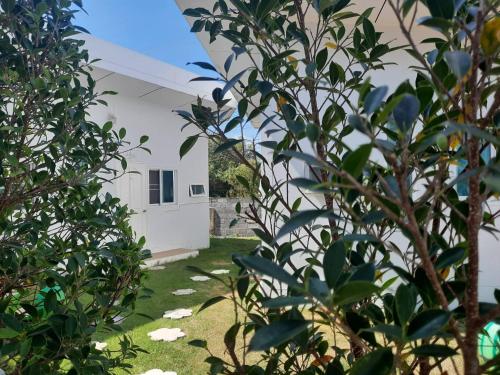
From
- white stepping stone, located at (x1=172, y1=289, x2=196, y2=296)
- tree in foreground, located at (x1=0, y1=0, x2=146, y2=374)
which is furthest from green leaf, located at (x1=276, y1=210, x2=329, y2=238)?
white stepping stone, located at (x1=172, y1=289, x2=196, y2=296)

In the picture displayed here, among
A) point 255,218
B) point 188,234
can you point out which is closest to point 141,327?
point 255,218

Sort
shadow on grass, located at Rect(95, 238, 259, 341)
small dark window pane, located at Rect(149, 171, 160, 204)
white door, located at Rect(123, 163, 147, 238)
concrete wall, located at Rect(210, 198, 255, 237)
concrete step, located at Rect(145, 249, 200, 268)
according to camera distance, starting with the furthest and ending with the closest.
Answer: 1. concrete wall, located at Rect(210, 198, 255, 237)
2. small dark window pane, located at Rect(149, 171, 160, 204)
3. white door, located at Rect(123, 163, 147, 238)
4. concrete step, located at Rect(145, 249, 200, 268)
5. shadow on grass, located at Rect(95, 238, 259, 341)

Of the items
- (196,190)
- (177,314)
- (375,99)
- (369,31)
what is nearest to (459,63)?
(375,99)

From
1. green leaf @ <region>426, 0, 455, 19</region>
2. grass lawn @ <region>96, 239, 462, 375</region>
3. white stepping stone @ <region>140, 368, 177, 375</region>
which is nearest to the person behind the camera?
green leaf @ <region>426, 0, 455, 19</region>

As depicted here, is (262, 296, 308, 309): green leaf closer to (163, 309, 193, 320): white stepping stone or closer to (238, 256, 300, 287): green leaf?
(238, 256, 300, 287): green leaf

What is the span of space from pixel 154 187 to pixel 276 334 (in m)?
7.95

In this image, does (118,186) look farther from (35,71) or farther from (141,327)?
(35,71)

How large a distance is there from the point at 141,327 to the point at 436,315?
388 cm

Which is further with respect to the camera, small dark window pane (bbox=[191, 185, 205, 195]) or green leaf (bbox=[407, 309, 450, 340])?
small dark window pane (bbox=[191, 185, 205, 195])

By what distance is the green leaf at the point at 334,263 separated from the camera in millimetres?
455

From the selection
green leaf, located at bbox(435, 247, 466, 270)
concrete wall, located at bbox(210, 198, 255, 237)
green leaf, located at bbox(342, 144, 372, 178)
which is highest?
green leaf, located at bbox(342, 144, 372, 178)

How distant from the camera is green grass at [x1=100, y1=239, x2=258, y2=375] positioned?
3.04 metres

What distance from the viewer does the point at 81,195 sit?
1561mm

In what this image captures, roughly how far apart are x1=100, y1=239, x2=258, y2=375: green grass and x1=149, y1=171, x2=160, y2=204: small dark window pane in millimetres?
1948
